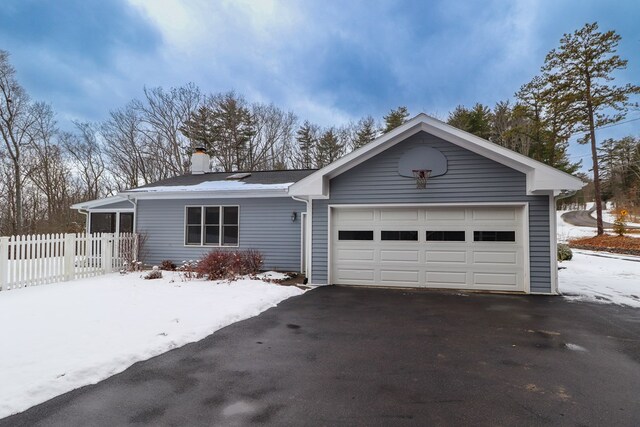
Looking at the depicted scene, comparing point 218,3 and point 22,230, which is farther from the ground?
point 218,3

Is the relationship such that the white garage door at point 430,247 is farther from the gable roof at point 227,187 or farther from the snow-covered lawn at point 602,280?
the gable roof at point 227,187

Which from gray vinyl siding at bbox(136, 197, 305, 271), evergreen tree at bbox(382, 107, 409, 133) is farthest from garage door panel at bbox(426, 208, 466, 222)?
evergreen tree at bbox(382, 107, 409, 133)

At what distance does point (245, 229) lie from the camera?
1109 cm

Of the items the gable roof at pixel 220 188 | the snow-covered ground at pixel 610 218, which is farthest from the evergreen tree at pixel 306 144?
the snow-covered ground at pixel 610 218

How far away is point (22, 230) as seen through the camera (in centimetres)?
1930

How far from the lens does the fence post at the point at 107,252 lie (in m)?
9.97

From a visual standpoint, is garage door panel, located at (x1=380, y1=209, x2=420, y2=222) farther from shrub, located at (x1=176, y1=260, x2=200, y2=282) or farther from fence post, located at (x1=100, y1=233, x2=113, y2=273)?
fence post, located at (x1=100, y1=233, x2=113, y2=273)

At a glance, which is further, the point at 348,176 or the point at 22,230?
the point at 22,230

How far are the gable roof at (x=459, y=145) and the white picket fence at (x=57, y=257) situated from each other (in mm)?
5960

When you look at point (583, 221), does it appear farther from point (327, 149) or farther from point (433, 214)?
point (433, 214)

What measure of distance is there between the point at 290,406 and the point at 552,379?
2.61m

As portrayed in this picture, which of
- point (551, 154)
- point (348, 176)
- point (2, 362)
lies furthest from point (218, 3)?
point (551, 154)

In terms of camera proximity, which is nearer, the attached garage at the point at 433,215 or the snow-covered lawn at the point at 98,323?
the snow-covered lawn at the point at 98,323

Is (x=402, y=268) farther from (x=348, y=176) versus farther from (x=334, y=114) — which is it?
(x=334, y=114)
